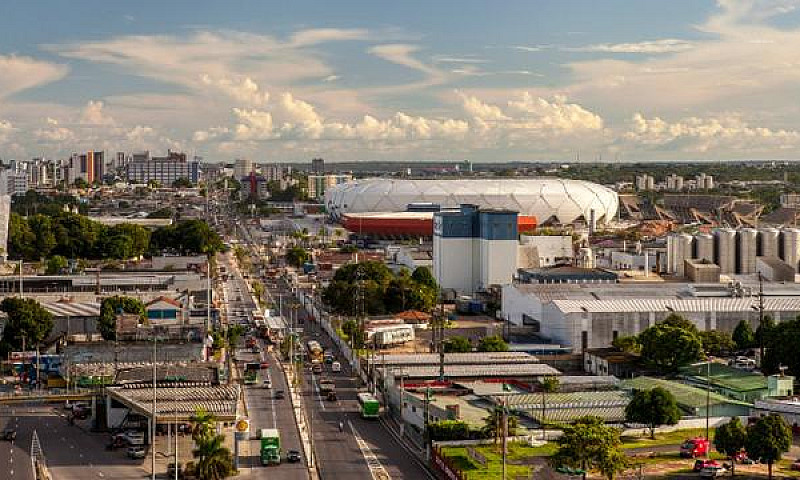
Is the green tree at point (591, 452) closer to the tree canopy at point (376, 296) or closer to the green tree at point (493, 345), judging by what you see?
the green tree at point (493, 345)

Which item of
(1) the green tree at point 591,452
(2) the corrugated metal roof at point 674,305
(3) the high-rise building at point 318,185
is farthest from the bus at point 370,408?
(3) the high-rise building at point 318,185

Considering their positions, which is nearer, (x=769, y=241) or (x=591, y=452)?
(x=591, y=452)

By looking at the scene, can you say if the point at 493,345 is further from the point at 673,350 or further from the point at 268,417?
the point at 268,417

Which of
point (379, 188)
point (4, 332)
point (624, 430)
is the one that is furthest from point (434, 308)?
point (379, 188)

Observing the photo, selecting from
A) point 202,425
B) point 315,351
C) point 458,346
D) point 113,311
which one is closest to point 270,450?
point 202,425

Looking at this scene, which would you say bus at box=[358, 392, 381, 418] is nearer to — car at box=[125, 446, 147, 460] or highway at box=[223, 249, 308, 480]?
highway at box=[223, 249, 308, 480]

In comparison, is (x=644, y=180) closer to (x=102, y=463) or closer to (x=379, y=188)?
(x=379, y=188)

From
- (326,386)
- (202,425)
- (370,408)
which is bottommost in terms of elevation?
(326,386)
